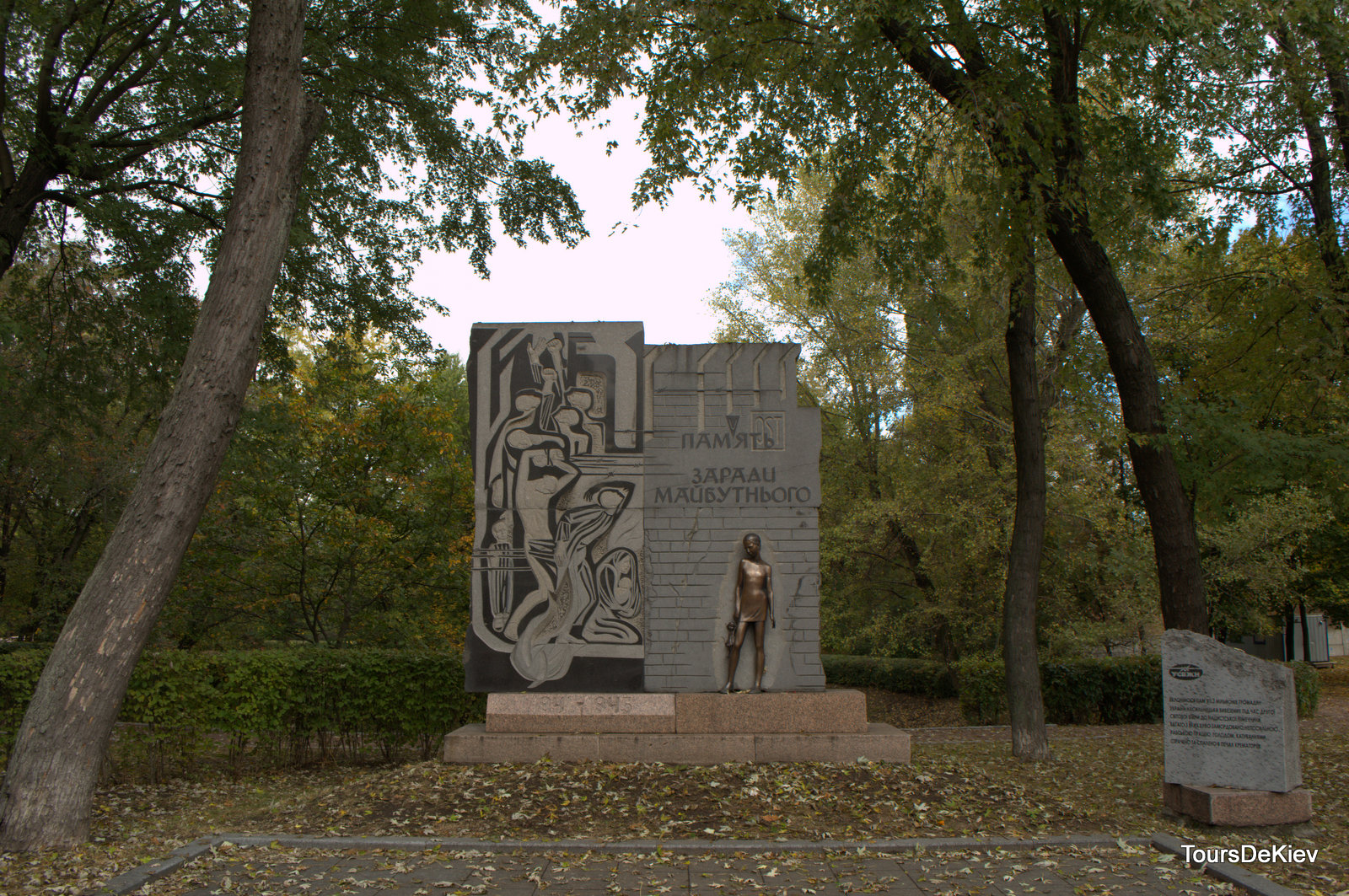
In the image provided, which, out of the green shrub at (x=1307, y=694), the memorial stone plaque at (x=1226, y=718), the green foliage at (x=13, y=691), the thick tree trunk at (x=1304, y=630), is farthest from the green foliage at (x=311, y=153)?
the thick tree trunk at (x=1304, y=630)

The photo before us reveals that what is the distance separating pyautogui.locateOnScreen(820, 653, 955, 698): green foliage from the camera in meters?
18.9

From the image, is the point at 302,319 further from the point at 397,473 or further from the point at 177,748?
the point at 177,748

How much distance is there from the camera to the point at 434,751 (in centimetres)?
1105

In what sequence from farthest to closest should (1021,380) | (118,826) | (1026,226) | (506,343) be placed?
(1021,380) < (506,343) < (1026,226) < (118,826)

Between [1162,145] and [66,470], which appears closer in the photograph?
[1162,145]

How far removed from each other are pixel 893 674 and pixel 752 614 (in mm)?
13332

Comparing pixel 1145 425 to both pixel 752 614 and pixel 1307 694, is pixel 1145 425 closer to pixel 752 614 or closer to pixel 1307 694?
pixel 752 614

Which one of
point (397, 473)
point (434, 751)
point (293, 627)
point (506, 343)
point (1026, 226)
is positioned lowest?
point (434, 751)

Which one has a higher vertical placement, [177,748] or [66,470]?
[66,470]

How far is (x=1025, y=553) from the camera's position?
10.6 meters

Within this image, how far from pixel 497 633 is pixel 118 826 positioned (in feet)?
11.1

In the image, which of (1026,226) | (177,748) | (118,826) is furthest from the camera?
(177,748)

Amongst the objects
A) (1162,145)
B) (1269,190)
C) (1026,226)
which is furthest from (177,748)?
(1269,190)

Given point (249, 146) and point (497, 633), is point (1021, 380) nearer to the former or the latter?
point (497, 633)
